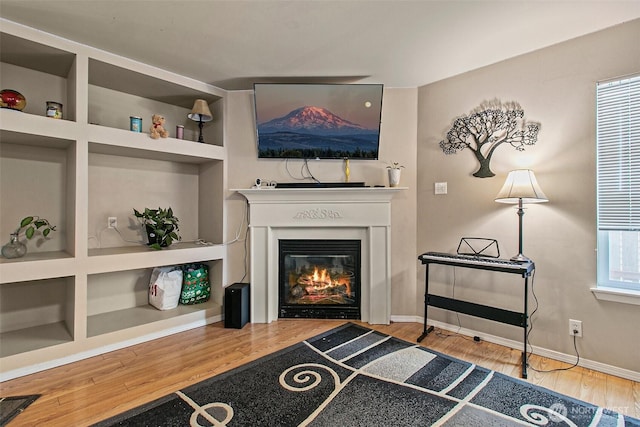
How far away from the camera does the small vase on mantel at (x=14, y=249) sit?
208 centimetres

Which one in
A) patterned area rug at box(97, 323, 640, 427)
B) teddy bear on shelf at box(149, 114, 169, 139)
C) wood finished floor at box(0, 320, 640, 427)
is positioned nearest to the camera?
patterned area rug at box(97, 323, 640, 427)

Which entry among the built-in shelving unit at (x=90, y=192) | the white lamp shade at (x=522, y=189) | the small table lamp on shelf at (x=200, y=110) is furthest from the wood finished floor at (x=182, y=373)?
the small table lamp on shelf at (x=200, y=110)

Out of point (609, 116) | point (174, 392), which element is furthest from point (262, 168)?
point (609, 116)

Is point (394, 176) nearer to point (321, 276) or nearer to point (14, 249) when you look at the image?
point (321, 276)

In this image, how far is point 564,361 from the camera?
2172 millimetres

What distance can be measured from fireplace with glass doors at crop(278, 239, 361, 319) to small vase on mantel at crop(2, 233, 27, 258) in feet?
6.57

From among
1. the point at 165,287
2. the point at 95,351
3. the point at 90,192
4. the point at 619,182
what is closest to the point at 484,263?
the point at 619,182

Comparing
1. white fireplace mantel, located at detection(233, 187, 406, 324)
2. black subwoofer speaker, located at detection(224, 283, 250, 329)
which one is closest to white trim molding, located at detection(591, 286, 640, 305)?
white fireplace mantel, located at detection(233, 187, 406, 324)

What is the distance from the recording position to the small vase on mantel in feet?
6.81

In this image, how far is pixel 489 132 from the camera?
2.52 metres

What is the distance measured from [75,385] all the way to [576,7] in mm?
4009

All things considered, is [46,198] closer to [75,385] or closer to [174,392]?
[75,385]

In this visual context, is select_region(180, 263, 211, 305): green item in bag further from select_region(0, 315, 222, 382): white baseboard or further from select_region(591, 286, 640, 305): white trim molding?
select_region(591, 286, 640, 305): white trim molding

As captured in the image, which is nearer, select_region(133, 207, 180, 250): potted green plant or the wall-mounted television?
select_region(133, 207, 180, 250): potted green plant
